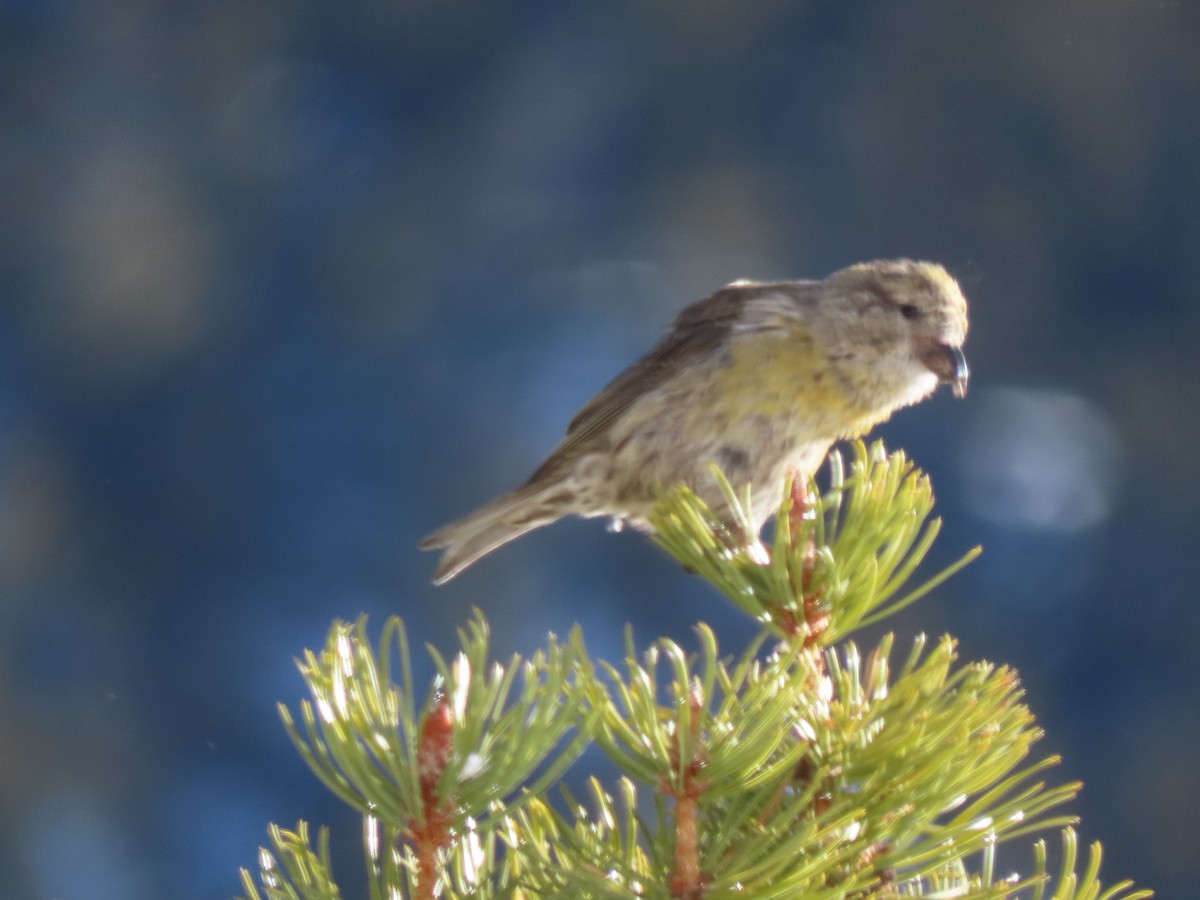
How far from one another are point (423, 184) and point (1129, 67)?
118 cm

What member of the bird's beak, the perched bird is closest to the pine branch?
the perched bird

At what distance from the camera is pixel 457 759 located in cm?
54

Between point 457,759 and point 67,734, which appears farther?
point 67,734

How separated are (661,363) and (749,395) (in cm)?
17

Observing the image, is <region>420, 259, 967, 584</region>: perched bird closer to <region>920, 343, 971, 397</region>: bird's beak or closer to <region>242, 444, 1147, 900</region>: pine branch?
<region>920, 343, 971, 397</region>: bird's beak

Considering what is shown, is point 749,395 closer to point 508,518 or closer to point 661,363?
point 661,363

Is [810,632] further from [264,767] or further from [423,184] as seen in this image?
[423,184]

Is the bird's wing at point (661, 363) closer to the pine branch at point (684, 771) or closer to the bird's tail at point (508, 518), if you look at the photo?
the bird's tail at point (508, 518)

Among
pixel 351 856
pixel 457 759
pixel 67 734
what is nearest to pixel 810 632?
pixel 457 759

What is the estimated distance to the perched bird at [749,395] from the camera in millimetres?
→ 1345

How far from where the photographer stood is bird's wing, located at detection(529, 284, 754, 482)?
57.6 inches

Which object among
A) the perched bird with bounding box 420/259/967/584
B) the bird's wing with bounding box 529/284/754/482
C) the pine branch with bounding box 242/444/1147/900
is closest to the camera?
the pine branch with bounding box 242/444/1147/900

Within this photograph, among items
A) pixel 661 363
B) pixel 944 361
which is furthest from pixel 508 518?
pixel 944 361

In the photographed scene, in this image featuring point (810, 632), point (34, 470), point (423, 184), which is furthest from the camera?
point (423, 184)
